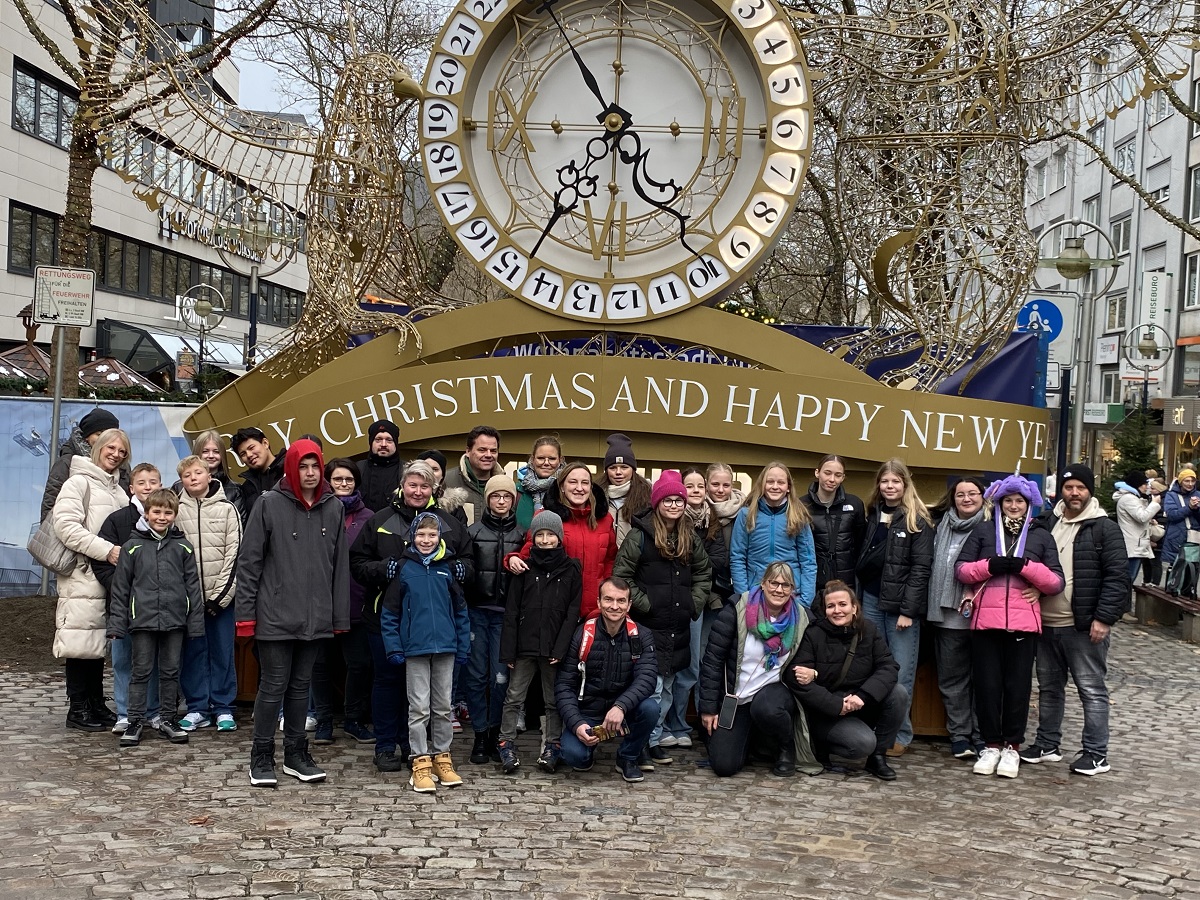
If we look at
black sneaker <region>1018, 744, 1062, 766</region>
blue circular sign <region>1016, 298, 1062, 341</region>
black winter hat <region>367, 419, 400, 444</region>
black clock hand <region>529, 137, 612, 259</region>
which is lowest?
black sneaker <region>1018, 744, 1062, 766</region>

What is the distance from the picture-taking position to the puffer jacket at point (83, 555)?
7840 millimetres

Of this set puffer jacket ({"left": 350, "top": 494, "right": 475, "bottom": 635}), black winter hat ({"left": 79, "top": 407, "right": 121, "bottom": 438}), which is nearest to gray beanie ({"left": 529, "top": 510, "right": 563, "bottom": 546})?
puffer jacket ({"left": 350, "top": 494, "right": 475, "bottom": 635})

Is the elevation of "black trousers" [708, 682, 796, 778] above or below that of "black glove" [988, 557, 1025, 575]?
below

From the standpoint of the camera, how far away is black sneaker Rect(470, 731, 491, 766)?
299 inches

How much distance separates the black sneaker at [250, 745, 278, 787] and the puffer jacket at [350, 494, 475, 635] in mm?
941

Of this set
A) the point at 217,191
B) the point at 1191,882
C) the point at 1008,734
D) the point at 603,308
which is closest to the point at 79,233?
the point at 217,191

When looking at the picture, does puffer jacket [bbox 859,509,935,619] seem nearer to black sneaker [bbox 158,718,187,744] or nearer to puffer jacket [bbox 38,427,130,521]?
black sneaker [bbox 158,718,187,744]

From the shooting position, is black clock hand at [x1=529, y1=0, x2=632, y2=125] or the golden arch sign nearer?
the golden arch sign

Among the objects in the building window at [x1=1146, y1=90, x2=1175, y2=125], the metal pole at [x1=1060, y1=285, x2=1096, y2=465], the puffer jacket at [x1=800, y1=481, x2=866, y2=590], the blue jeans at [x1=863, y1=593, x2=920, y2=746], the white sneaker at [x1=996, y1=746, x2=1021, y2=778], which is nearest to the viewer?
the white sneaker at [x1=996, y1=746, x2=1021, y2=778]

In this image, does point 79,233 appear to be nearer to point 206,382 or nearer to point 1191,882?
point 206,382

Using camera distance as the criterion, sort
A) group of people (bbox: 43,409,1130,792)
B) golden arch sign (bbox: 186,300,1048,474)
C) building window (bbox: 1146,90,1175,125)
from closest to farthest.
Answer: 1. group of people (bbox: 43,409,1130,792)
2. golden arch sign (bbox: 186,300,1048,474)
3. building window (bbox: 1146,90,1175,125)

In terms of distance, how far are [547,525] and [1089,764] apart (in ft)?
11.5

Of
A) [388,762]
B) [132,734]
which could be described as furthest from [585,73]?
[132,734]

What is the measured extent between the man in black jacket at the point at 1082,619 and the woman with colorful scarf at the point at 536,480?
9.85ft
